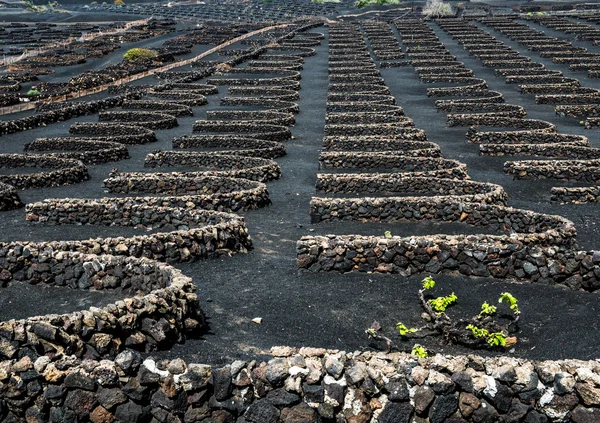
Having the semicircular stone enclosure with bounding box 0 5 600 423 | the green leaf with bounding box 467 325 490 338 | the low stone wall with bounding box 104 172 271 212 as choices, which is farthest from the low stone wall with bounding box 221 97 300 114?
the green leaf with bounding box 467 325 490 338

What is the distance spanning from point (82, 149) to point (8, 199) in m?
12.1

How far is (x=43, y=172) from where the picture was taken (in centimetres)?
3603

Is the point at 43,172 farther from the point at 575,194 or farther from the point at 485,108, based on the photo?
the point at 485,108

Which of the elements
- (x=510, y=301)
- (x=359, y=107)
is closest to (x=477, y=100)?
(x=359, y=107)

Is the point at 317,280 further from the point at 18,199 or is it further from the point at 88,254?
the point at 18,199

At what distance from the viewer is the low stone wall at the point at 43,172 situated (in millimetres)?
33969

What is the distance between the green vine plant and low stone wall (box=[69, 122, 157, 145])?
29.1 metres

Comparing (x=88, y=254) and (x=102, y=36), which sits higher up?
(x=88, y=254)

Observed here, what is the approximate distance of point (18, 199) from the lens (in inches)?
1210

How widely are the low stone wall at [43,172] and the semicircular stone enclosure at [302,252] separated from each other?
0.12m

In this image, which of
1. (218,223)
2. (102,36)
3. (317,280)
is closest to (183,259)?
(218,223)

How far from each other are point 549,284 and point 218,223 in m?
10.7

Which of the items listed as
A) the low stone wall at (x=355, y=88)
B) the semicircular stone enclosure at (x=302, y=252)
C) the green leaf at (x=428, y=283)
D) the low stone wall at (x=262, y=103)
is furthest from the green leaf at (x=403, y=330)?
the low stone wall at (x=355, y=88)

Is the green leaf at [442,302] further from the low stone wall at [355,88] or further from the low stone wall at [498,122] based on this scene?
the low stone wall at [355,88]
